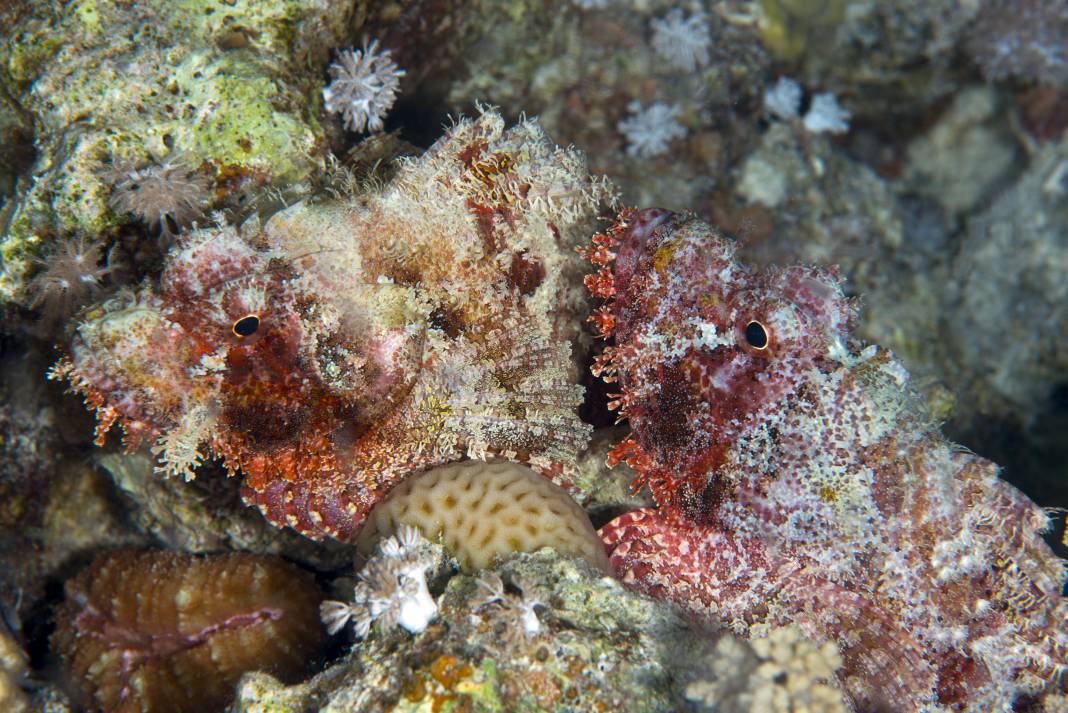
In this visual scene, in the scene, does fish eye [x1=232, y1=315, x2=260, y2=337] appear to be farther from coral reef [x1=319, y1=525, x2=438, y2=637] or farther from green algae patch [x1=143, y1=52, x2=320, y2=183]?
coral reef [x1=319, y1=525, x2=438, y2=637]

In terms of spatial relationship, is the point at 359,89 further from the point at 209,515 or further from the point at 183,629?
the point at 183,629

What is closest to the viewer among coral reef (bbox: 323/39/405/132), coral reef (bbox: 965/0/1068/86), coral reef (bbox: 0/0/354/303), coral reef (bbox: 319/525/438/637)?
coral reef (bbox: 319/525/438/637)

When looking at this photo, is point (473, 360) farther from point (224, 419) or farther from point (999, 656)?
point (999, 656)

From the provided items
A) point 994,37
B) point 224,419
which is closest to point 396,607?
point 224,419

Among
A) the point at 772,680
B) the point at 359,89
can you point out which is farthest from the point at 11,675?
the point at 772,680

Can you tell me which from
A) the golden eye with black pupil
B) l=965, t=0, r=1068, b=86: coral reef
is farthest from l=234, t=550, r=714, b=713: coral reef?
l=965, t=0, r=1068, b=86: coral reef
